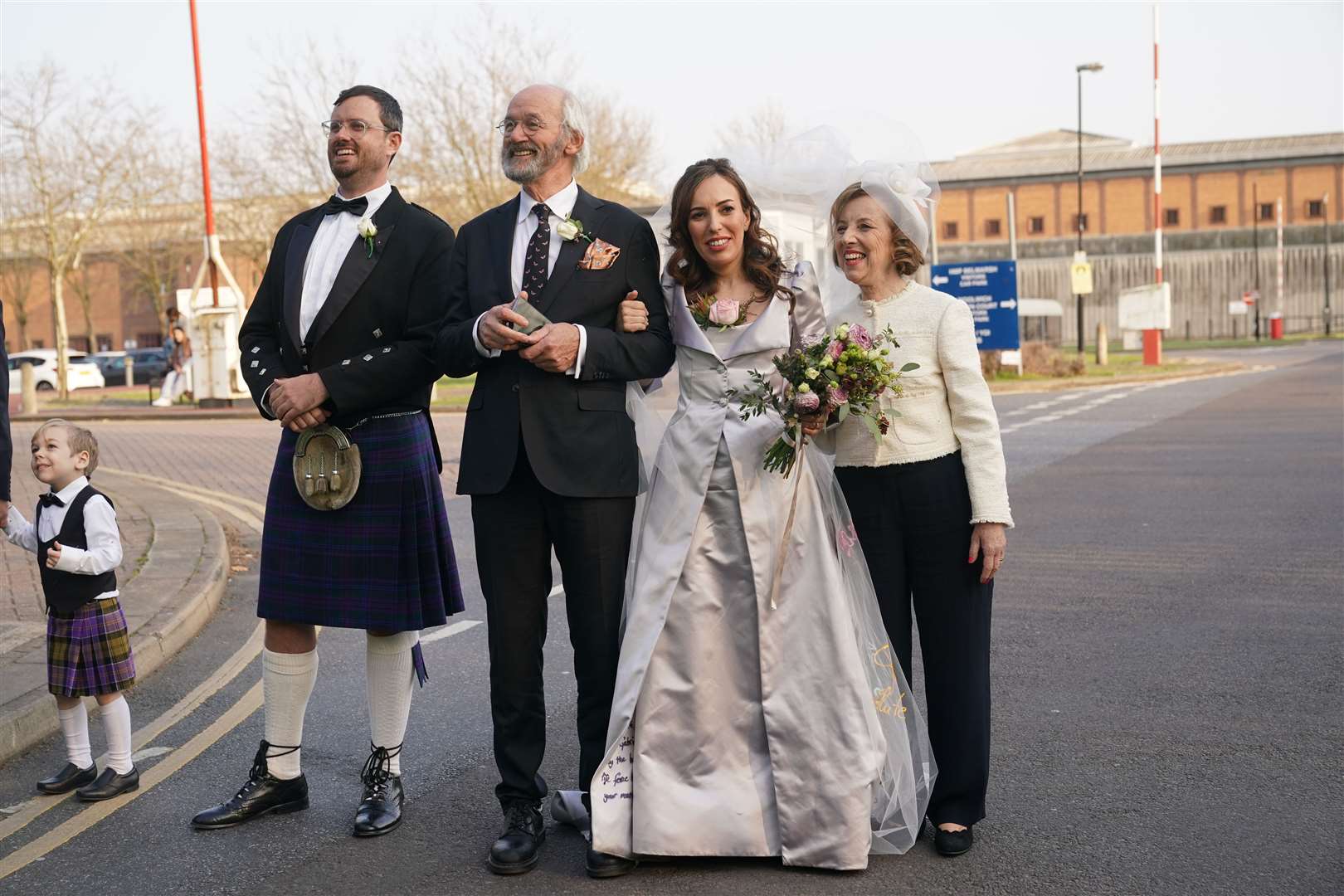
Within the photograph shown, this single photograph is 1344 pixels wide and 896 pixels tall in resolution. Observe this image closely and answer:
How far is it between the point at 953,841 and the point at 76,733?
2936 millimetres

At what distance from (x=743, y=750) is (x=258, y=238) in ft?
132

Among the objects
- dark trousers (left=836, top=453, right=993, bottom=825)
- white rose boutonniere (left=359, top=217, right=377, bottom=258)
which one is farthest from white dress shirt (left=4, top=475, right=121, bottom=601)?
dark trousers (left=836, top=453, right=993, bottom=825)

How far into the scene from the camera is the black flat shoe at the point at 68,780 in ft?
15.2

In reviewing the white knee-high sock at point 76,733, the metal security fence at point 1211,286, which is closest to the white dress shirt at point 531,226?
the white knee-high sock at point 76,733

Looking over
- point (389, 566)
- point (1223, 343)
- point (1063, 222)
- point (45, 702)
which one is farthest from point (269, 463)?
point (1063, 222)

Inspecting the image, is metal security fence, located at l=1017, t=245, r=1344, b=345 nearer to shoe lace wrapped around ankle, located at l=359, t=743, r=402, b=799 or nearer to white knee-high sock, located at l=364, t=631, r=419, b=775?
white knee-high sock, located at l=364, t=631, r=419, b=775

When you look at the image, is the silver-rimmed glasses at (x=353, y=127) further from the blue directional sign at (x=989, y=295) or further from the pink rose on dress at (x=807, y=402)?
the blue directional sign at (x=989, y=295)

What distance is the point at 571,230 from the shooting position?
155 inches

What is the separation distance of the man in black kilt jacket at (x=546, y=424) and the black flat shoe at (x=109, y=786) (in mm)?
1444

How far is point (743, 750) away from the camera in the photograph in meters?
3.88

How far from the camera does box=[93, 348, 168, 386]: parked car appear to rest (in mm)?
47656

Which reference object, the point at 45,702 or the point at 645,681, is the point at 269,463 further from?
the point at 645,681

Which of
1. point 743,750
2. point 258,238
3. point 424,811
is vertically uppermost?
point 258,238

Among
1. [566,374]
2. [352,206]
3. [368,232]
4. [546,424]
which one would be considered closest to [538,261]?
[566,374]
